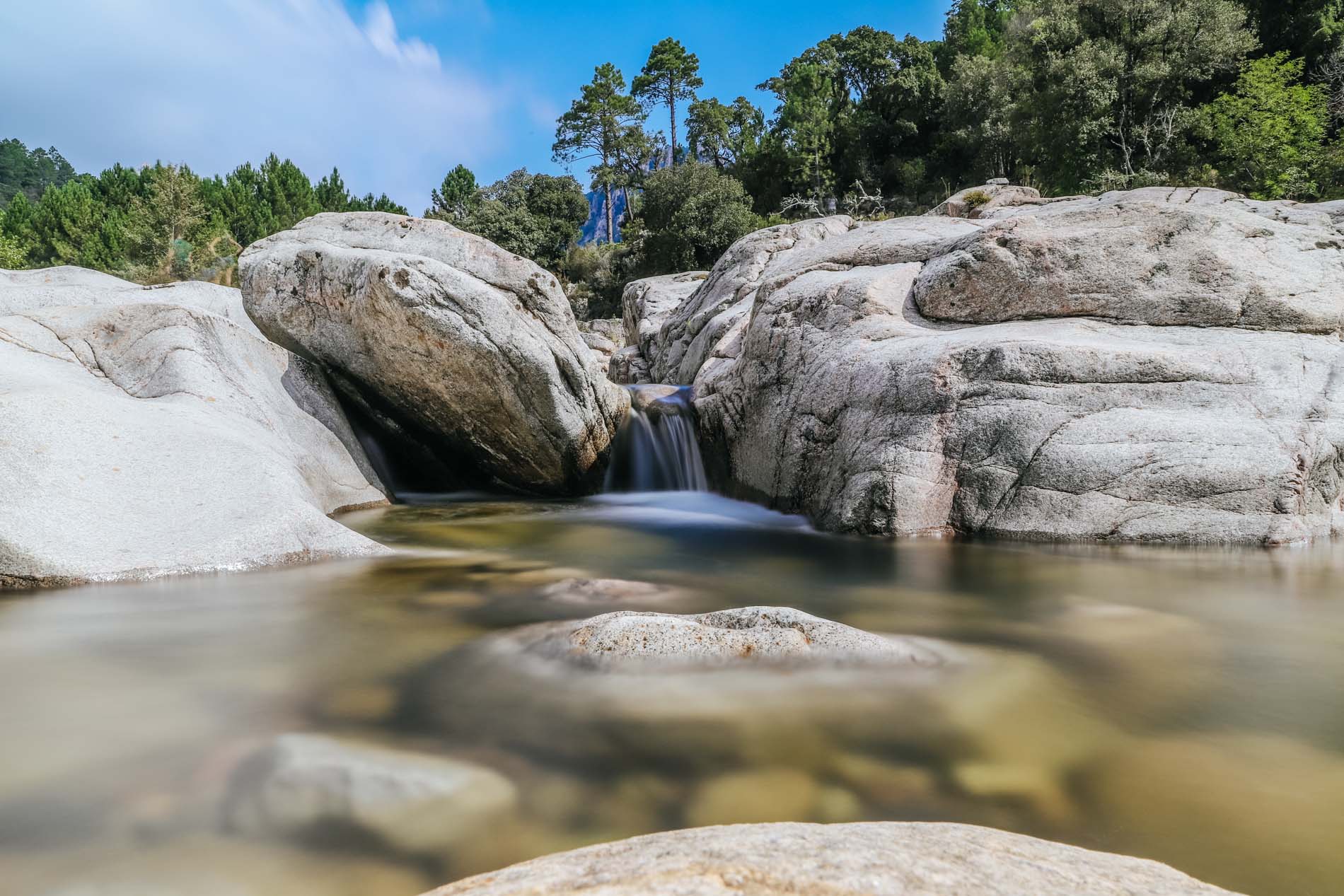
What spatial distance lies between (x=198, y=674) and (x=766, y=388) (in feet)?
21.3

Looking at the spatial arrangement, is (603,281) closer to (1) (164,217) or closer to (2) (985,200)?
(1) (164,217)

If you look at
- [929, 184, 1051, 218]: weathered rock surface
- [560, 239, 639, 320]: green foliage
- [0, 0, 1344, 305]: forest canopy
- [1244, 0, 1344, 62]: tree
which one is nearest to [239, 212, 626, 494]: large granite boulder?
[929, 184, 1051, 218]: weathered rock surface

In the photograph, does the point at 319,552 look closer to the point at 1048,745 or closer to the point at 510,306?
the point at 510,306

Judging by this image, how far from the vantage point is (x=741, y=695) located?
3.10 metres

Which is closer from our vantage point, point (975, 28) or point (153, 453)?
point (153, 453)

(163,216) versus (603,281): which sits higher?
(163,216)

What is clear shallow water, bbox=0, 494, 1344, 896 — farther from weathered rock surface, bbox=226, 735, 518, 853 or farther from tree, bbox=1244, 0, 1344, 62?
tree, bbox=1244, 0, 1344, 62

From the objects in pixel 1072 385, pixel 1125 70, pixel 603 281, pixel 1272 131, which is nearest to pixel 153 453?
pixel 1072 385

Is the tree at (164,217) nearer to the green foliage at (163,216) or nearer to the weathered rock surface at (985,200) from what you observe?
the green foliage at (163,216)

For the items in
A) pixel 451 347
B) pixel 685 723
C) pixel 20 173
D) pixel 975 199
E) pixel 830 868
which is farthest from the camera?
pixel 20 173

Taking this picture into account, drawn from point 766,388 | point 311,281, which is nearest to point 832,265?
point 766,388

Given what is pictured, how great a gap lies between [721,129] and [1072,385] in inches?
1664

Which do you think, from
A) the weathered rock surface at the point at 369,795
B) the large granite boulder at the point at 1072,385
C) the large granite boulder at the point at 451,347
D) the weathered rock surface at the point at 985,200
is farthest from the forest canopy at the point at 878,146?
the weathered rock surface at the point at 369,795

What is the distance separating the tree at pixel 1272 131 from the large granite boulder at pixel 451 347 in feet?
64.3
